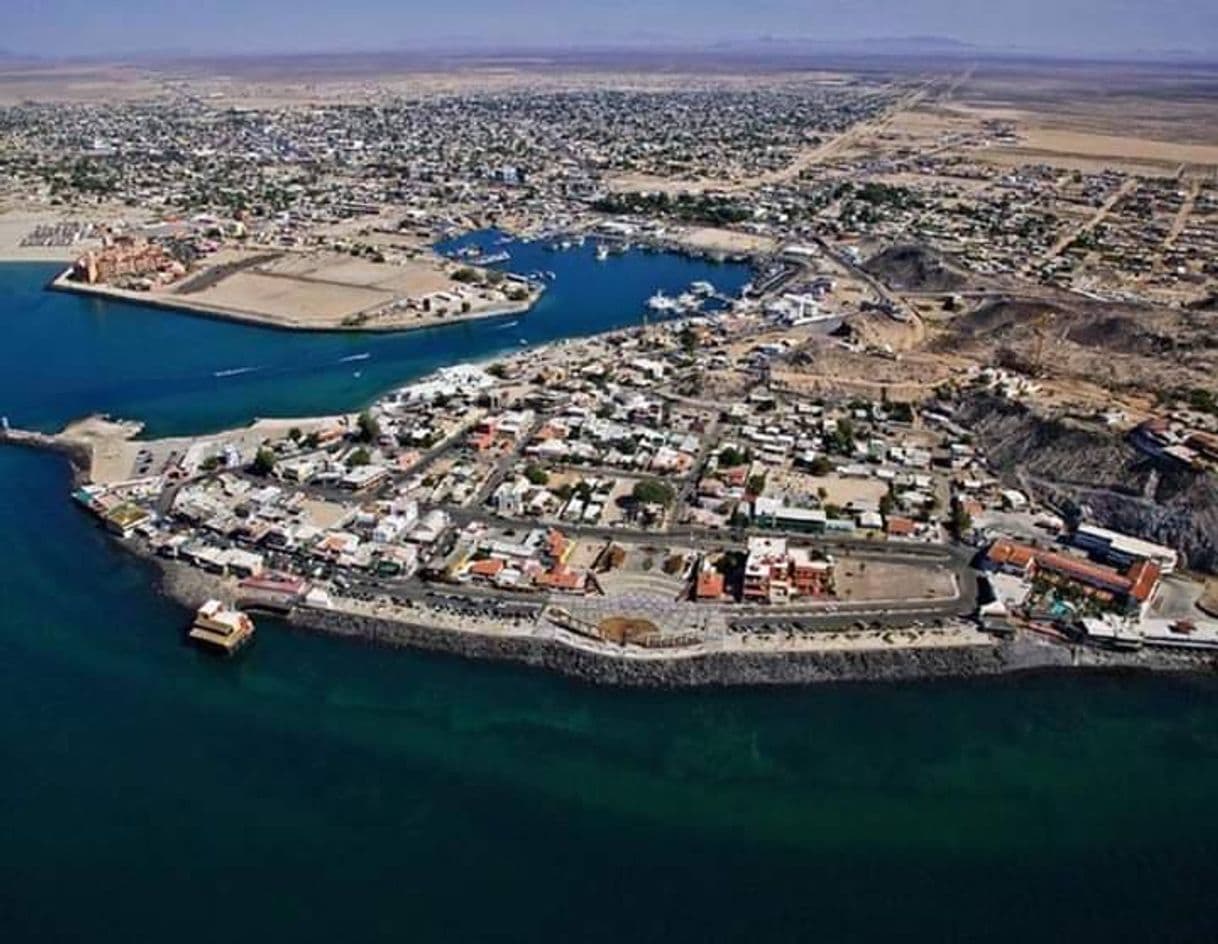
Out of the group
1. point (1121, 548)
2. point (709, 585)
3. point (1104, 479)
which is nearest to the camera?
point (709, 585)

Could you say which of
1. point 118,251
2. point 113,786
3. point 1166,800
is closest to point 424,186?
point 118,251

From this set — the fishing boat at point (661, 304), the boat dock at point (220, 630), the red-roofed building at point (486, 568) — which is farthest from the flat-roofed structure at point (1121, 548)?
the fishing boat at point (661, 304)

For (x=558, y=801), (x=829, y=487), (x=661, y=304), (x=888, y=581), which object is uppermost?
(x=888, y=581)

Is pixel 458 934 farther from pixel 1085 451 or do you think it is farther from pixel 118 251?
pixel 118 251

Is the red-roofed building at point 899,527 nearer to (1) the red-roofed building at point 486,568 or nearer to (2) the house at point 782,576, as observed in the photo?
(2) the house at point 782,576

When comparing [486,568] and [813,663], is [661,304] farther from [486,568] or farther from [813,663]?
[813,663]

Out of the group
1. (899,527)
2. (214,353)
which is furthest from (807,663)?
(214,353)
